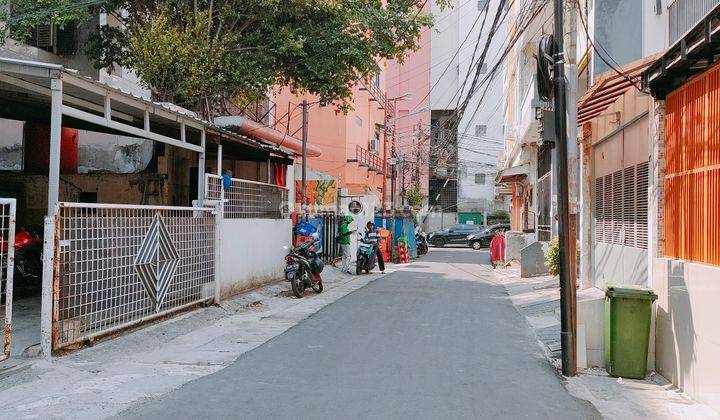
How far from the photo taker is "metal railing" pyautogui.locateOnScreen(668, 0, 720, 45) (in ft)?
34.4

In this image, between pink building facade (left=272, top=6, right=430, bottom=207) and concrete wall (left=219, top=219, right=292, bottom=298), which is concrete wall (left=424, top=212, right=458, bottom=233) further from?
concrete wall (left=219, top=219, right=292, bottom=298)

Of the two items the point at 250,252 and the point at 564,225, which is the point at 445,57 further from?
the point at 564,225

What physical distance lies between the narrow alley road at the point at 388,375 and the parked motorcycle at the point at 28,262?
17.5ft

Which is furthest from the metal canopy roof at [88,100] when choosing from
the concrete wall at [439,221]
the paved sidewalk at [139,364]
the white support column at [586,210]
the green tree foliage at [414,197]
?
the concrete wall at [439,221]

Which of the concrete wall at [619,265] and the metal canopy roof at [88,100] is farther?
the concrete wall at [619,265]

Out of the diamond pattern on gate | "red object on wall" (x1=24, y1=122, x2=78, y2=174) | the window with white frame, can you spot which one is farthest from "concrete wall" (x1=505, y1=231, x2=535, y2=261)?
the window with white frame

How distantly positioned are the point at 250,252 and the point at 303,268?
126cm

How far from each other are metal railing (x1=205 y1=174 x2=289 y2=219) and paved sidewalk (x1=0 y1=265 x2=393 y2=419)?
1.98 meters

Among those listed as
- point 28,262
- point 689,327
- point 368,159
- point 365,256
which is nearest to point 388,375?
point 689,327

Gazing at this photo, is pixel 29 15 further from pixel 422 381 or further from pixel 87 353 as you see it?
pixel 422 381

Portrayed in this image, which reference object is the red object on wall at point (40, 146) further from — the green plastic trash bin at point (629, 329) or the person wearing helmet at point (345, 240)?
the green plastic trash bin at point (629, 329)

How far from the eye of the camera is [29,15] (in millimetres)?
13961

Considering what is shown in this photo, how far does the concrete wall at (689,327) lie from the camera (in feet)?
19.6

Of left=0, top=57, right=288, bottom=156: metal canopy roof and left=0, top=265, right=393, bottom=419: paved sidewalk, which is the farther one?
left=0, top=57, right=288, bottom=156: metal canopy roof
